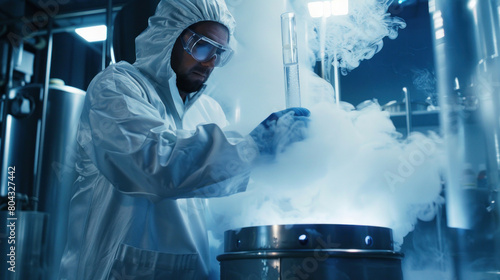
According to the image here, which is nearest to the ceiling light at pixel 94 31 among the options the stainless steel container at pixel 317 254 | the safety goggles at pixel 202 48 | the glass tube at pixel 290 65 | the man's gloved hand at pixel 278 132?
the safety goggles at pixel 202 48

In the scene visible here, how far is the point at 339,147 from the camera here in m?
1.02

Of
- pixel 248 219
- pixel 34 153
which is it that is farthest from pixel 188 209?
pixel 34 153

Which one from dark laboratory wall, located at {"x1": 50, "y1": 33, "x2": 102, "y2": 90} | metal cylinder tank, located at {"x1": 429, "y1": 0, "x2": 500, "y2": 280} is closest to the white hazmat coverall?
metal cylinder tank, located at {"x1": 429, "y1": 0, "x2": 500, "y2": 280}

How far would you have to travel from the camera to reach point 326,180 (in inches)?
41.6

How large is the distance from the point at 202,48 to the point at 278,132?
47 cm

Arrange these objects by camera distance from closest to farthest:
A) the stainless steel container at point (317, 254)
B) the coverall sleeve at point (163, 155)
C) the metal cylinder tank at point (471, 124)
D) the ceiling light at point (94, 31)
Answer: the stainless steel container at point (317, 254)
the coverall sleeve at point (163, 155)
the metal cylinder tank at point (471, 124)
the ceiling light at point (94, 31)

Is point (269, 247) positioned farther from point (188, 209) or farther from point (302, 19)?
point (302, 19)

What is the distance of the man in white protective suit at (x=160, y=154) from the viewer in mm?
922

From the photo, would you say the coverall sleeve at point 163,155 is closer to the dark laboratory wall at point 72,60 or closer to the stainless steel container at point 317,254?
the stainless steel container at point 317,254

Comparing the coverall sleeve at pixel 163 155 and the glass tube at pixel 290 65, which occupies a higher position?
the glass tube at pixel 290 65

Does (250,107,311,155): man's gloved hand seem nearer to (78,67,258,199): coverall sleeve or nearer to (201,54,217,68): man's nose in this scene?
(78,67,258,199): coverall sleeve

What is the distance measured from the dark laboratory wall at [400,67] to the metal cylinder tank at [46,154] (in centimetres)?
150

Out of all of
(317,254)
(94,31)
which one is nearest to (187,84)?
(317,254)

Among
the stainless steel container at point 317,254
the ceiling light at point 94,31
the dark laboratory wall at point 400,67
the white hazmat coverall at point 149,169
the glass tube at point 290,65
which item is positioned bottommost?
the stainless steel container at point 317,254
